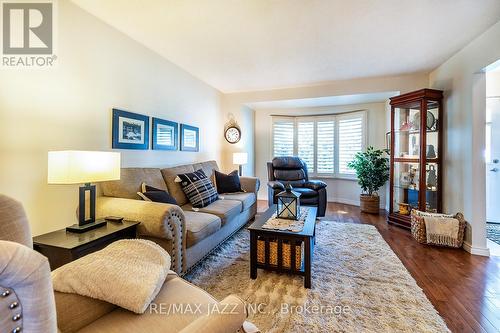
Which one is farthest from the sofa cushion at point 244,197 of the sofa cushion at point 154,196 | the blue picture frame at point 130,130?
the blue picture frame at point 130,130

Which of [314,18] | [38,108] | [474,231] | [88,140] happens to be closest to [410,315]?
[474,231]

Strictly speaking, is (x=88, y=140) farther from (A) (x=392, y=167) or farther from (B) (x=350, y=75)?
(A) (x=392, y=167)

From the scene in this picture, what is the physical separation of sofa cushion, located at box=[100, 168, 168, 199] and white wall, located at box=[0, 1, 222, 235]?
26 centimetres

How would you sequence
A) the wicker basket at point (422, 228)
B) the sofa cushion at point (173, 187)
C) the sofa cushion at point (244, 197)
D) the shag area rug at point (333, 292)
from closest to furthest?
1. the shag area rug at point (333, 292)
2. the wicker basket at point (422, 228)
3. the sofa cushion at point (173, 187)
4. the sofa cushion at point (244, 197)

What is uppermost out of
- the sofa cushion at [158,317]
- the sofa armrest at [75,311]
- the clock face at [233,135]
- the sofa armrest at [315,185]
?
the clock face at [233,135]

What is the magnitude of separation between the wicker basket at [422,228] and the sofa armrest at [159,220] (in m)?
2.92

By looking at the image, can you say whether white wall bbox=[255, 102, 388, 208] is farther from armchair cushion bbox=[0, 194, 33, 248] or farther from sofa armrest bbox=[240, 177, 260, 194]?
armchair cushion bbox=[0, 194, 33, 248]

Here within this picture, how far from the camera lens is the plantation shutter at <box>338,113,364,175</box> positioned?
5.09 m

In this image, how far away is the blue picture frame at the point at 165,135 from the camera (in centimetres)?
305

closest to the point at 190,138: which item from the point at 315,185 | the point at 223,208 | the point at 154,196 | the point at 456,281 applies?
the point at 223,208

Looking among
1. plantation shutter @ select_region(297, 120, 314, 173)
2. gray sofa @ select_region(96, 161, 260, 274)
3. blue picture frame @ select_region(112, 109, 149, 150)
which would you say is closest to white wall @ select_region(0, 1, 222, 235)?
blue picture frame @ select_region(112, 109, 149, 150)

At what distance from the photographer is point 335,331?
146 cm

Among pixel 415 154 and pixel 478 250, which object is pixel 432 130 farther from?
pixel 478 250

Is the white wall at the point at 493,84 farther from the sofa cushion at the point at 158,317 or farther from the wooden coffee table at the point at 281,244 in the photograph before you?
the sofa cushion at the point at 158,317
